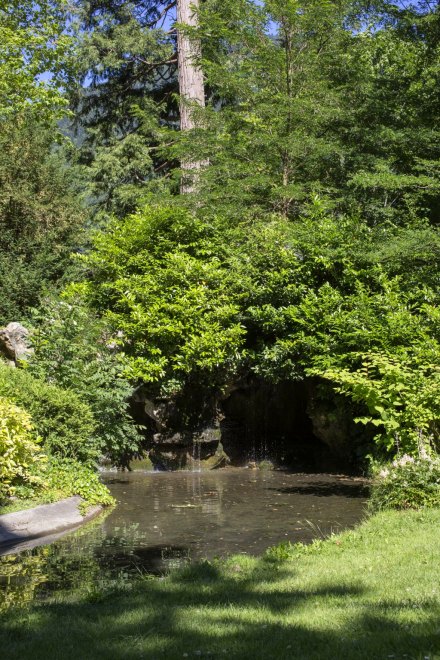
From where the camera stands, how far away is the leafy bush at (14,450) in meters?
8.64

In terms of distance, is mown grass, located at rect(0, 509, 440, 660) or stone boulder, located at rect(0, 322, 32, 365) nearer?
mown grass, located at rect(0, 509, 440, 660)

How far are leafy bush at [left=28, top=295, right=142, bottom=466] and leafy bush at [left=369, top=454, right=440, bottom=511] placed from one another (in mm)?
4592

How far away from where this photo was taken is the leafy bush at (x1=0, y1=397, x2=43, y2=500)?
28.3ft

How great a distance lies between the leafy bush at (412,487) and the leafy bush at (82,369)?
4592 millimetres

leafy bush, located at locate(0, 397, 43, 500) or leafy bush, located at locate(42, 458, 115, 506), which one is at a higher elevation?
leafy bush, located at locate(0, 397, 43, 500)

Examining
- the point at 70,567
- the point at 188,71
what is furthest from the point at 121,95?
the point at 70,567

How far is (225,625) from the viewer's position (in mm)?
4168

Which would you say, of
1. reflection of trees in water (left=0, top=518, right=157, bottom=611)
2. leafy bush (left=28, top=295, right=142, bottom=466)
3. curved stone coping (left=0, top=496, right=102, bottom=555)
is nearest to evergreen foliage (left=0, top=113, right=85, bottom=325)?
leafy bush (left=28, top=295, right=142, bottom=466)

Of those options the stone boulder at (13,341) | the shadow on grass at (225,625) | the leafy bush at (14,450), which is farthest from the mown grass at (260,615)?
the stone boulder at (13,341)

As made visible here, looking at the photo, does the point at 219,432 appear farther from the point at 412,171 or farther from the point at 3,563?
the point at 3,563

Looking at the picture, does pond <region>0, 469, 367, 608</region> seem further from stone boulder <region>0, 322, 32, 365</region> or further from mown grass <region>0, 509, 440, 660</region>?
stone boulder <region>0, 322, 32, 365</region>

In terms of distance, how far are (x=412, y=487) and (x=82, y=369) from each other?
5.92 m

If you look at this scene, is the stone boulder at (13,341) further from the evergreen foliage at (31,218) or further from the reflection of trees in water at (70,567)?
the reflection of trees in water at (70,567)

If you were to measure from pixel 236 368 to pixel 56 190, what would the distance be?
954cm
